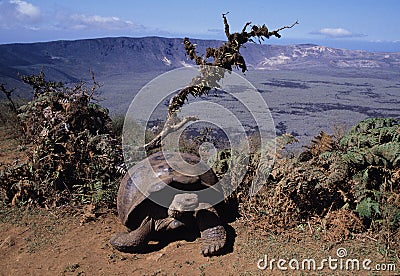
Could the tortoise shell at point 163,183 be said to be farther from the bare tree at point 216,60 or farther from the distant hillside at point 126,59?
the distant hillside at point 126,59

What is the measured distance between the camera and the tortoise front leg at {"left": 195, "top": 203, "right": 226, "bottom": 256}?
458 centimetres

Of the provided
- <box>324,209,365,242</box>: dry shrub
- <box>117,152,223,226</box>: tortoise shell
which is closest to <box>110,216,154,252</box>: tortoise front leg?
<box>117,152,223,226</box>: tortoise shell

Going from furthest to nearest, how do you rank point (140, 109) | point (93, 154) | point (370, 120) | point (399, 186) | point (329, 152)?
point (140, 109)
point (93, 154)
point (370, 120)
point (329, 152)
point (399, 186)

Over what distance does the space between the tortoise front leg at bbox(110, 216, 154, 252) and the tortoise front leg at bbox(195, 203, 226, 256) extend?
698mm

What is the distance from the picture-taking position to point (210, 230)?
4.82 meters

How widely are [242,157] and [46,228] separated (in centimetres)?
318

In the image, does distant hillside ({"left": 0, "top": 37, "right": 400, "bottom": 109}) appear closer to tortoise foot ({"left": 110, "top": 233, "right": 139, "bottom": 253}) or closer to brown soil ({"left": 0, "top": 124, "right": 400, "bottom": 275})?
brown soil ({"left": 0, "top": 124, "right": 400, "bottom": 275})

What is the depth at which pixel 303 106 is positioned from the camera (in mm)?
21359

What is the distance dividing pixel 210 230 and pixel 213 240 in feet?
0.50

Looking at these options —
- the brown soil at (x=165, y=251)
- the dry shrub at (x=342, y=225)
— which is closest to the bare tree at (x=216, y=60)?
the brown soil at (x=165, y=251)

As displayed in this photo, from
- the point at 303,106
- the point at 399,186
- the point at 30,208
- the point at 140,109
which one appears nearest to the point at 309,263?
the point at 399,186

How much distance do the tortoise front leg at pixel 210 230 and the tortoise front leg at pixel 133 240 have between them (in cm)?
70

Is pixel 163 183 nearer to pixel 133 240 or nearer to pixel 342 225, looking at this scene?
pixel 133 240

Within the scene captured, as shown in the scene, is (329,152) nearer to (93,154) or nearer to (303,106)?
(93,154)
